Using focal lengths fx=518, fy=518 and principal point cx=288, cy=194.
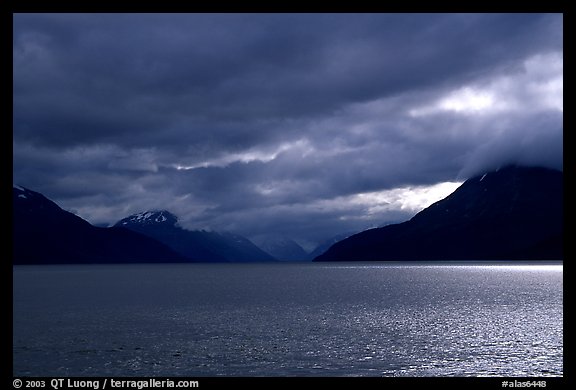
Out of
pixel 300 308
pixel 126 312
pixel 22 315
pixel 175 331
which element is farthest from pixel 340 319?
pixel 22 315

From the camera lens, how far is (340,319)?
100 m

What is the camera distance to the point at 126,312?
372 feet

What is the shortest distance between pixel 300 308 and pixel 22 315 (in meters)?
59.5
